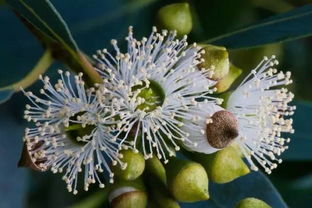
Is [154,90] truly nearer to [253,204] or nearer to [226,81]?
[226,81]

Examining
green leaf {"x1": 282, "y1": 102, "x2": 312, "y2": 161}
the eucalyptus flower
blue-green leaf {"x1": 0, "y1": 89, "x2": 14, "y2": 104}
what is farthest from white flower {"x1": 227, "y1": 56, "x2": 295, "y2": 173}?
blue-green leaf {"x1": 0, "y1": 89, "x2": 14, "y2": 104}

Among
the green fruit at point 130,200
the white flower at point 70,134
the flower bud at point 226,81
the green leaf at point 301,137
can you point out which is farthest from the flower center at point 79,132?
the green leaf at point 301,137

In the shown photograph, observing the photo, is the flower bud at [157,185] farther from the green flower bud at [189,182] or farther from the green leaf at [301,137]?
the green leaf at [301,137]

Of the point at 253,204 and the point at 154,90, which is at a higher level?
the point at 154,90

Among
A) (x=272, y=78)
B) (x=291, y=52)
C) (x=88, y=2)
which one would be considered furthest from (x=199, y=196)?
(x=291, y=52)

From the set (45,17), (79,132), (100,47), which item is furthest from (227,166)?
(100,47)

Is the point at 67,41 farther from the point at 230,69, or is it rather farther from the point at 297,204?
the point at 297,204
